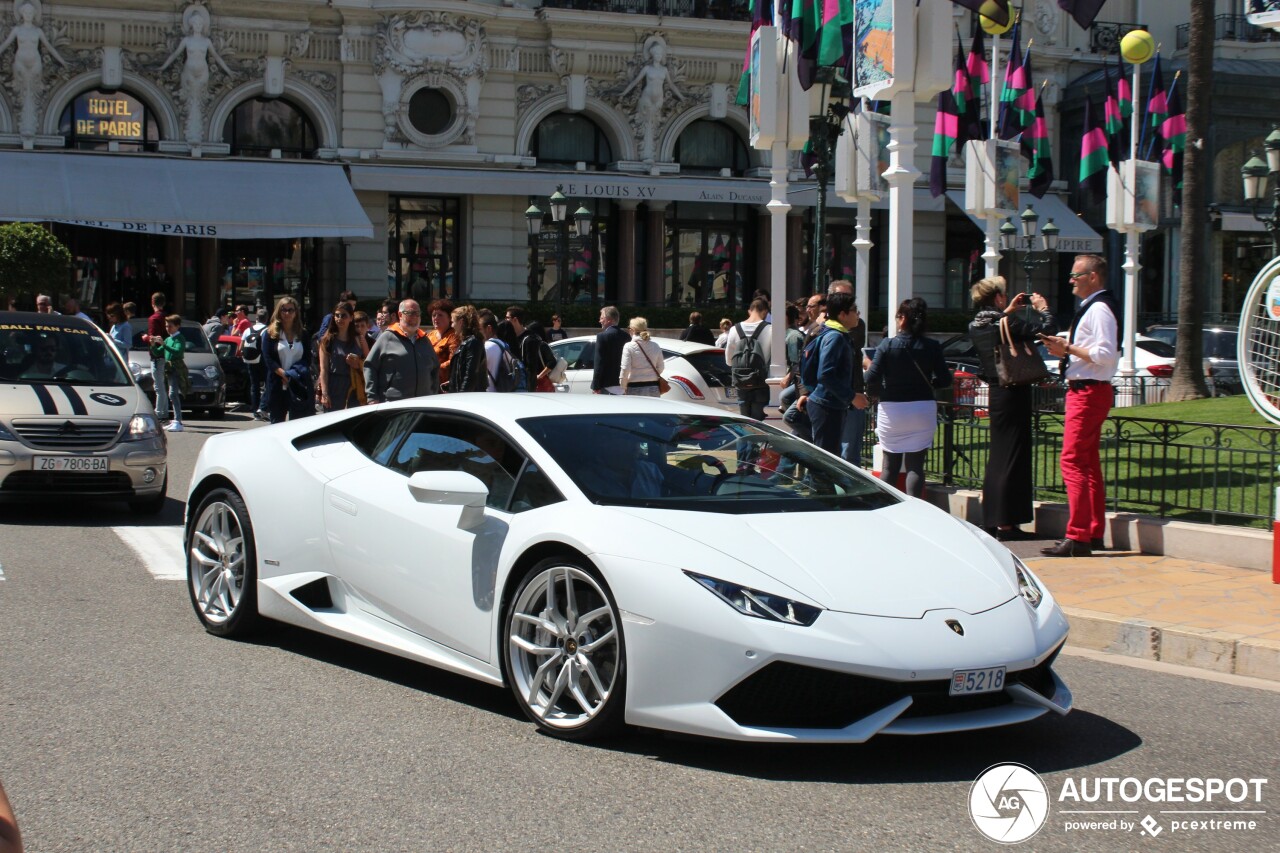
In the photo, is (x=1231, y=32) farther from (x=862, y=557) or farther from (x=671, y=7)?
(x=862, y=557)

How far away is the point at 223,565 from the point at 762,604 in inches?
135

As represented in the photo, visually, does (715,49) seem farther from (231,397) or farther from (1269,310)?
(1269,310)

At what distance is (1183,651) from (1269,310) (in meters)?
3.43

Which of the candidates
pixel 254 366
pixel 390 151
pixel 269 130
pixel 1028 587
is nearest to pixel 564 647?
pixel 1028 587

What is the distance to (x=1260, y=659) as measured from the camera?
273 inches

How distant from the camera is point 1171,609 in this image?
25.6 feet

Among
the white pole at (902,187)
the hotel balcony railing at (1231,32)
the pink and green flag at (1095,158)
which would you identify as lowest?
the white pole at (902,187)

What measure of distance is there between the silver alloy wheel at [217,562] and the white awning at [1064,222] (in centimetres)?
3287

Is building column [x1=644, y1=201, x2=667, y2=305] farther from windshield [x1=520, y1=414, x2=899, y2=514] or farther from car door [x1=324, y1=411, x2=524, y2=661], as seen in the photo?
windshield [x1=520, y1=414, x2=899, y2=514]

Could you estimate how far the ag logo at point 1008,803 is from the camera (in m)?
4.54

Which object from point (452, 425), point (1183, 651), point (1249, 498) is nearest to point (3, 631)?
point (452, 425)

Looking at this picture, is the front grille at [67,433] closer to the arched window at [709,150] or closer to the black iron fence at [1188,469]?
the black iron fence at [1188,469]

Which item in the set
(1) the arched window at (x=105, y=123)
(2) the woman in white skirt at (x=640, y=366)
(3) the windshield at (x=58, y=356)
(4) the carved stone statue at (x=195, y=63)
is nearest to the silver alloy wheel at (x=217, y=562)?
(3) the windshield at (x=58, y=356)
